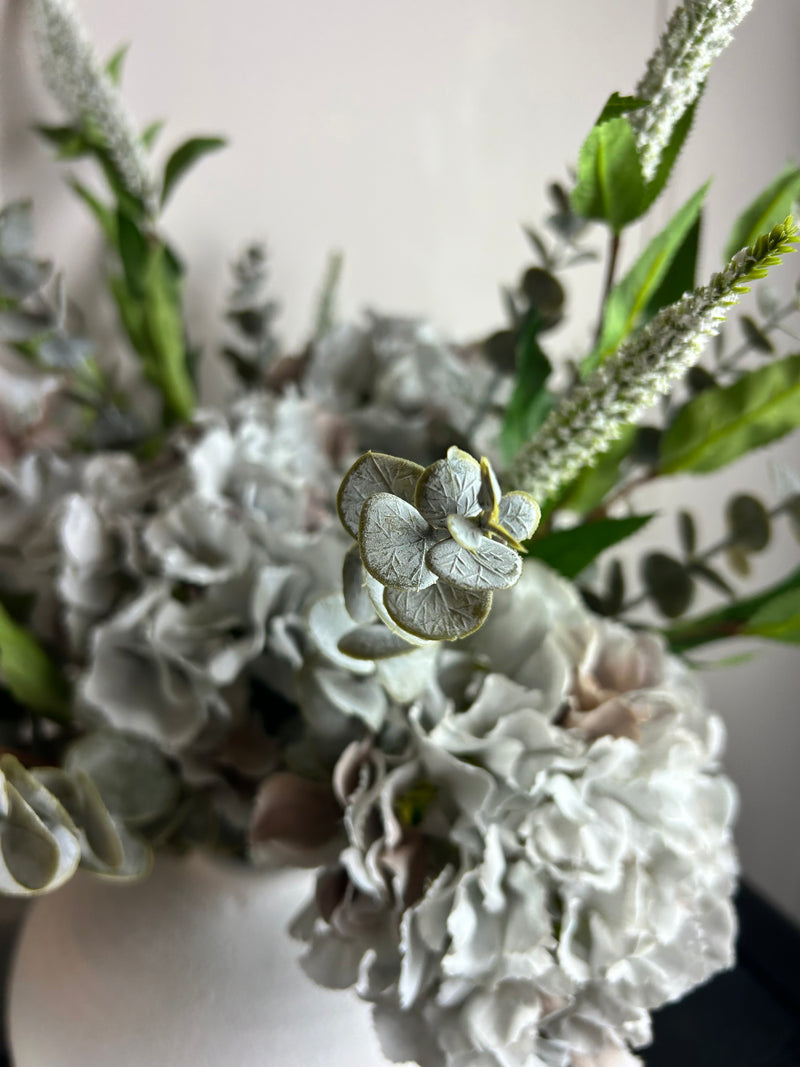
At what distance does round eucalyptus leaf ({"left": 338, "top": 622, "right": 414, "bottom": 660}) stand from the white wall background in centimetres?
35

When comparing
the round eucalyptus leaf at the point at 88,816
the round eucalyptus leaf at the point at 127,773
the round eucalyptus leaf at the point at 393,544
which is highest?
the round eucalyptus leaf at the point at 393,544

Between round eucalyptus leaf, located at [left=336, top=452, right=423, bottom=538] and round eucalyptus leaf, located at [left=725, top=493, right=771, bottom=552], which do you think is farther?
round eucalyptus leaf, located at [left=725, top=493, right=771, bottom=552]

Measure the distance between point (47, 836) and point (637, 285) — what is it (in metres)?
0.25

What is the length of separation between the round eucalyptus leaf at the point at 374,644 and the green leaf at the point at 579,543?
0.29 feet

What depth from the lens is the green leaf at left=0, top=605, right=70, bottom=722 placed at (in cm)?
29

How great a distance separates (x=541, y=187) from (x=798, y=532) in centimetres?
29

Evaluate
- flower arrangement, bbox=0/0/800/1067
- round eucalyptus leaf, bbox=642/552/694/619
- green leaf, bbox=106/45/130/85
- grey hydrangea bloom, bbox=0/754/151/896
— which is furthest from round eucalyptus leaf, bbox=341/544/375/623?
green leaf, bbox=106/45/130/85

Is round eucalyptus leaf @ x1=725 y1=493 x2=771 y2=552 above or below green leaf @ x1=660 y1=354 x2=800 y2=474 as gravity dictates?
below

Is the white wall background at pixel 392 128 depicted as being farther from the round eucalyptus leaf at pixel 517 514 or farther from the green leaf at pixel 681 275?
the round eucalyptus leaf at pixel 517 514

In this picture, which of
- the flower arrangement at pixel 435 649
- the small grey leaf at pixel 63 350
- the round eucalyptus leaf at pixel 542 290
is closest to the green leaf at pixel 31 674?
the flower arrangement at pixel 435 649

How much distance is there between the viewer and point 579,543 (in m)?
0.30

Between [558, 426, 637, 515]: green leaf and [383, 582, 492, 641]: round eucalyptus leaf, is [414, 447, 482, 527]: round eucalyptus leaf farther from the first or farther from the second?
[558, 426, 637, 515]: green leaf

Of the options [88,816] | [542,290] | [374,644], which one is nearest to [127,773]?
[88,816]

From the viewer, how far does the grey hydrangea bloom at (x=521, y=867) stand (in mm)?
253
